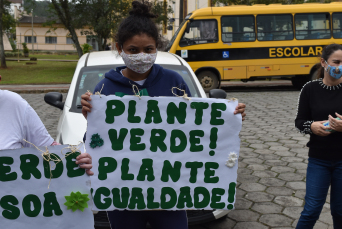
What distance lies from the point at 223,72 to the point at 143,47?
1367 cm

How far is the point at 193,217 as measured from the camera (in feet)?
11.5

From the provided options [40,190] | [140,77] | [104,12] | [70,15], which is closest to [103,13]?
[104,12]

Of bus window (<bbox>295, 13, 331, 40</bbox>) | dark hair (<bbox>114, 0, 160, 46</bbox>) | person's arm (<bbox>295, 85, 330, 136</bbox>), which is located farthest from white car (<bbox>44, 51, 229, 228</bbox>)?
bus window (<bbox>295, 13, 331, 40</bbox>)

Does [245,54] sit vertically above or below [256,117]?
above

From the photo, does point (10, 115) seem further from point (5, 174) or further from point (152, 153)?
point (152, 153)

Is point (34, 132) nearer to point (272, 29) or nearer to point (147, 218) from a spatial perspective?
point (147, 218)

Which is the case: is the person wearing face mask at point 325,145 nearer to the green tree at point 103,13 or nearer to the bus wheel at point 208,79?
the bus wheel at point 208,79

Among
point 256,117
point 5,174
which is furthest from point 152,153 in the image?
point 256,117

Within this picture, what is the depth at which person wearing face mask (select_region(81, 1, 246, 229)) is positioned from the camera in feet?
7.54

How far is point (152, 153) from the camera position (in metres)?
2.39

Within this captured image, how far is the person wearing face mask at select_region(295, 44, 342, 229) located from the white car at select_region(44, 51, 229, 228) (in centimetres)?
93

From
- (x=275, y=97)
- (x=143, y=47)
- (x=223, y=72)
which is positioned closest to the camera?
(x=143, y=47)

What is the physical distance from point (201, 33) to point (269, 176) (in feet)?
36.3

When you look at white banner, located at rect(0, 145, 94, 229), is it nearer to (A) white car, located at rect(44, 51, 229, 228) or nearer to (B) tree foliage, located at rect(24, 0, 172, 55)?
(A) white car, located at rect(44, 51, 229, 228)
